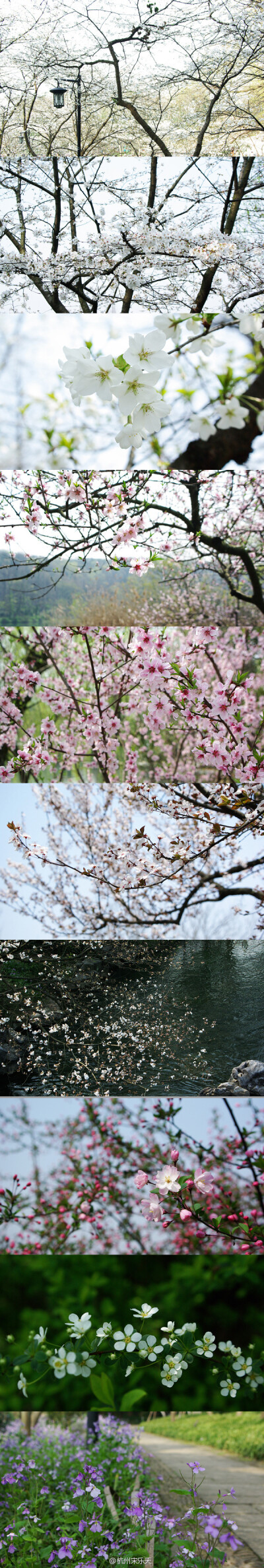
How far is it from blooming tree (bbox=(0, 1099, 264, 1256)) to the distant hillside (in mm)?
1083

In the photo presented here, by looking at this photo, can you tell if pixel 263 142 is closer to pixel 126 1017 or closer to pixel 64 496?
pixel 64 496

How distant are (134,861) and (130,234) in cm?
139

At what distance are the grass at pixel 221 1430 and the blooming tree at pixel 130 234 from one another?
8.44 ft

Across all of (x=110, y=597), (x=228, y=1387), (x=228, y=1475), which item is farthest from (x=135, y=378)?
(x=228, y=1475)

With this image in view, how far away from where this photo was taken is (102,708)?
2.06 m

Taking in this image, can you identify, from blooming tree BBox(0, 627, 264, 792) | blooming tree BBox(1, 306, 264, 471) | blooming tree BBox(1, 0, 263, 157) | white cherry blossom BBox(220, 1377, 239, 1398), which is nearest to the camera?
white cherry blossom BBox(220, 1377, 239, 1398)

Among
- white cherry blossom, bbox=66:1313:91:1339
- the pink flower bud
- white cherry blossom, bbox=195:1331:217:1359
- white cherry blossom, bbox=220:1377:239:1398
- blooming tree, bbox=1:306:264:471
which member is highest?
blooming tree, bbox=1:306:264:471

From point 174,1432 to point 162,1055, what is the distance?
987 millimetres

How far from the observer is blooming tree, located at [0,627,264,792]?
200 cm

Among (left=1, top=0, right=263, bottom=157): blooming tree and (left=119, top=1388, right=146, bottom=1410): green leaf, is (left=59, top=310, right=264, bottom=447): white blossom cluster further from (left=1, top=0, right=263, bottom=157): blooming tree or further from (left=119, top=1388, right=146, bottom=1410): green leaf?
(left=119, top=1388, right=146, bottom=1410): green leaf

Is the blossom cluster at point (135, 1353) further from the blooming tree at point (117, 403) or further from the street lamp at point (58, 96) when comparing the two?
the street lamp at point (58, 96)

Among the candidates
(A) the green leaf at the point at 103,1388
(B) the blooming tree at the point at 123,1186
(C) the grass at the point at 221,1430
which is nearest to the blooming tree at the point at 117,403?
(B) the blooming tree at the point at 123,1186

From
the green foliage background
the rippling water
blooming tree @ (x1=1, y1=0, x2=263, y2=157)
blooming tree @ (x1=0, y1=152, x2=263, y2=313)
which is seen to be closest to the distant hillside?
blooming tree @ (x1=0, y1=152, x2=263, y2=313)

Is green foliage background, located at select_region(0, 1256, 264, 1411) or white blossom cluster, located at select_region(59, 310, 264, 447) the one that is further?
green foliage background, located at select_region(0, 1256, 264, 1411)
